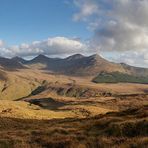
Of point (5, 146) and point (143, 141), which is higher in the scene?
point (143, 141)

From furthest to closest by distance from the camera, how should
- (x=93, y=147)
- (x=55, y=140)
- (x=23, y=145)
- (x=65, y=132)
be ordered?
(x=65, y=132)
(x=55, y=140)
(x=23, y=145)
(x=93, y=147)

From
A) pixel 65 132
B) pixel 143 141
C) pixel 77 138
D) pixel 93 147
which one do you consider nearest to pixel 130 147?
pixel 143 141

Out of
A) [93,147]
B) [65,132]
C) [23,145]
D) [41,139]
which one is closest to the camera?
[93,147]

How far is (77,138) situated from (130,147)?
7094mm

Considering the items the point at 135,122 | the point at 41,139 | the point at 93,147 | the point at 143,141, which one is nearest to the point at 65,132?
the point at 41,139

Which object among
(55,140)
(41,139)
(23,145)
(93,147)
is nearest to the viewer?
(93,147)

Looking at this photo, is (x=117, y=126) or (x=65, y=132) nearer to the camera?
(x=117, y=126)

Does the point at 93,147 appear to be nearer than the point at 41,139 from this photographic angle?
Yes

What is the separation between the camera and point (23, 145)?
953 inches

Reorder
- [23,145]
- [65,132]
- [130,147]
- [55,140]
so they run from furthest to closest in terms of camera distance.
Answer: [65,132] < [55,140] < [23,145] < [130,147]

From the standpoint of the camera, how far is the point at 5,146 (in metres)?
24.8

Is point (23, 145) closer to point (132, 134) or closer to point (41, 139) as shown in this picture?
point (41, 139)

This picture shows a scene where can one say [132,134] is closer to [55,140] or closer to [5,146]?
[55,140]

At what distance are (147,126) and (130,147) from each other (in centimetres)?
835
